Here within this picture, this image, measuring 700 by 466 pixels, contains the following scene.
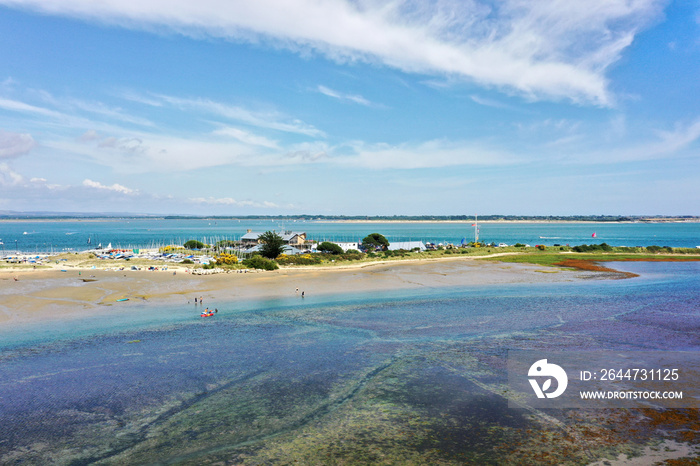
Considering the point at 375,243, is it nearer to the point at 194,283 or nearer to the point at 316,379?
the point at 194,283

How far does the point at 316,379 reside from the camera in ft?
55.7

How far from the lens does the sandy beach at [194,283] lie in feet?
107

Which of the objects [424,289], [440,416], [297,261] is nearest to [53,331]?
[440,416]

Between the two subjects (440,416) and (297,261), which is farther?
(297,261)

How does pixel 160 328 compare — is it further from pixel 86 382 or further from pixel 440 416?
pixel 440 416

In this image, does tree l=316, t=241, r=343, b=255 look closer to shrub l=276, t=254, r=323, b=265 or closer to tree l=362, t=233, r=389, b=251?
shrub l=276, t=254, r=323, b=265

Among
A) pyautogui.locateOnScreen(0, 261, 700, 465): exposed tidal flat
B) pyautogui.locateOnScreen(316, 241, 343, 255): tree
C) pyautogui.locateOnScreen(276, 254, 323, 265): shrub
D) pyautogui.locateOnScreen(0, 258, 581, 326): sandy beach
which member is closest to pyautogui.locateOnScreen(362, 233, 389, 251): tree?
pyautogui.locateOnScreen(316, 241, 343, 255): tree

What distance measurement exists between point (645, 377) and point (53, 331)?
3008cm

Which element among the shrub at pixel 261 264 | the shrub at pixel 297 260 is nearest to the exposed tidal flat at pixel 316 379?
the shrub at pixel 261 264

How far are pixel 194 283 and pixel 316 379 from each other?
30.9 meters

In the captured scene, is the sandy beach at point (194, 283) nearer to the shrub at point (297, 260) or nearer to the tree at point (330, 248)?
the shrub at point (297, 260)

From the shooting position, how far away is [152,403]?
14.7 metres

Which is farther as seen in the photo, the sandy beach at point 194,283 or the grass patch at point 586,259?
the grass patch at point 586,259

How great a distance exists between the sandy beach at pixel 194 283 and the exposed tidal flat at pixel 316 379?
49cm
